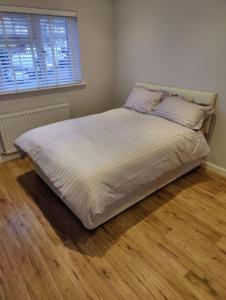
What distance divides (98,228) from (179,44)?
238 cm

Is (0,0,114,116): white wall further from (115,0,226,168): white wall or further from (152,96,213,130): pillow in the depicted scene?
(152,96,213,130): pillow

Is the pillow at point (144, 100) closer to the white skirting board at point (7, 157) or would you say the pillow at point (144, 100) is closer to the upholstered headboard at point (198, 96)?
the upholstered headboard at point (198, 96)

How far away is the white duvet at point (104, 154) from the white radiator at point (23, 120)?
0.64 metres

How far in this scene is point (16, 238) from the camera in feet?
6.15

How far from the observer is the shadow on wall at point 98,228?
1787mm

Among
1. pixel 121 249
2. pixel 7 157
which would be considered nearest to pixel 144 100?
pixel 121 249

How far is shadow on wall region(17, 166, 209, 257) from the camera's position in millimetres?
1787

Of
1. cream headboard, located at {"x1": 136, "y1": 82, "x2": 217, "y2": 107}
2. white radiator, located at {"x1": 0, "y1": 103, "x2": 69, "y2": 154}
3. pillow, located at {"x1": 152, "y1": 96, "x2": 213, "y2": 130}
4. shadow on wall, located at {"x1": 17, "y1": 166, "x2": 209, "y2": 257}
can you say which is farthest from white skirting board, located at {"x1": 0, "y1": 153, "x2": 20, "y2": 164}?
cream headboard, located at {"x1": 136, "y1": 82, "x2": 217, "y2": 107}

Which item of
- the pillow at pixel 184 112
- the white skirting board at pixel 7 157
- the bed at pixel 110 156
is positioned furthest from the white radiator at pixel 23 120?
the pillow at pixel 184 112

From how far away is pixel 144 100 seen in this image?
9.82 feet

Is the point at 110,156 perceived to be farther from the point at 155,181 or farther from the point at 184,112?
the point at 184,112

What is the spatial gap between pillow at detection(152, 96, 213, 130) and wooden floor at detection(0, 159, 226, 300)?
763 millimetres

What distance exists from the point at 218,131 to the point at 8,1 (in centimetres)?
297

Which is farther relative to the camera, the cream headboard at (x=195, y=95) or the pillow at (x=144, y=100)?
the pillow at (x=144, y=100)
